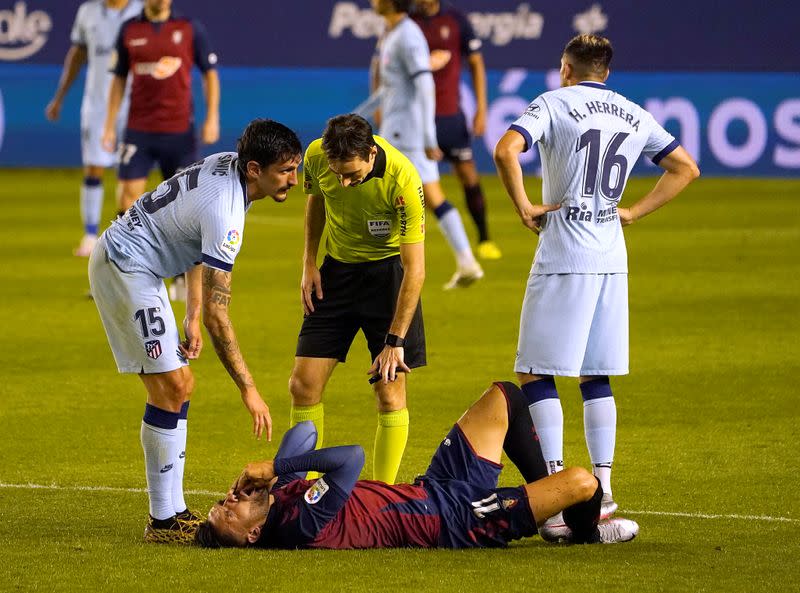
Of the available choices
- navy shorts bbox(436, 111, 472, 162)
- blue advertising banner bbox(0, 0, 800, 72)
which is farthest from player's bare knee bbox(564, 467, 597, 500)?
blue advertising banner bbox(0, 0, 800, 72)

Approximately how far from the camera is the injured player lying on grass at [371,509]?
219 inches

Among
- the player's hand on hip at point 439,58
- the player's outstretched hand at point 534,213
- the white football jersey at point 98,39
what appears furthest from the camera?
the white football jersey at point 98,39

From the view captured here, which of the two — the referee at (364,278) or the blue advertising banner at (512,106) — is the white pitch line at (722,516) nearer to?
the referee at (364,278)

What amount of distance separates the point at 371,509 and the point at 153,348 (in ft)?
3.27

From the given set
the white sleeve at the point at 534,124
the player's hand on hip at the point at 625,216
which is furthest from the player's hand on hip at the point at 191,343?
the player's hand on hip at the point at 625,216

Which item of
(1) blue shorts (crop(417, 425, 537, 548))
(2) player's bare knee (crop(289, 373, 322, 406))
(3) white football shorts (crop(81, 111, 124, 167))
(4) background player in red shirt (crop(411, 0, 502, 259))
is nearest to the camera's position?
(1) blue shorts (crop(417, 425, 537, 548))

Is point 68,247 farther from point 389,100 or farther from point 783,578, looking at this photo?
point 783,578

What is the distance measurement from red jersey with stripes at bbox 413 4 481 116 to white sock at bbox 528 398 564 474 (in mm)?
8874

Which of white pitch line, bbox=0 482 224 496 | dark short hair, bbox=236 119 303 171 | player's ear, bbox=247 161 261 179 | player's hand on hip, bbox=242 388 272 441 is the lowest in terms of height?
white pitch line, bbox=0 482 224 496

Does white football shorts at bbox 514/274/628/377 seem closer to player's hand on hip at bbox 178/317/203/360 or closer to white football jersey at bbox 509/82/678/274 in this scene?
white football jersey at bbox 509/82/678/274

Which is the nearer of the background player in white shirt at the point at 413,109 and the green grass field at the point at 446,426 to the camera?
the green grass field at the point at 446,426

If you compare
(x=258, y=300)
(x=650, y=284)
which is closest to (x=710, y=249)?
(x=650, y=284)

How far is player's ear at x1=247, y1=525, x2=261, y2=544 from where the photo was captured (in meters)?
5.66

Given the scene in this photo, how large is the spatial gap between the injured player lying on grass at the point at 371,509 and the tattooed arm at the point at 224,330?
0.62ft
